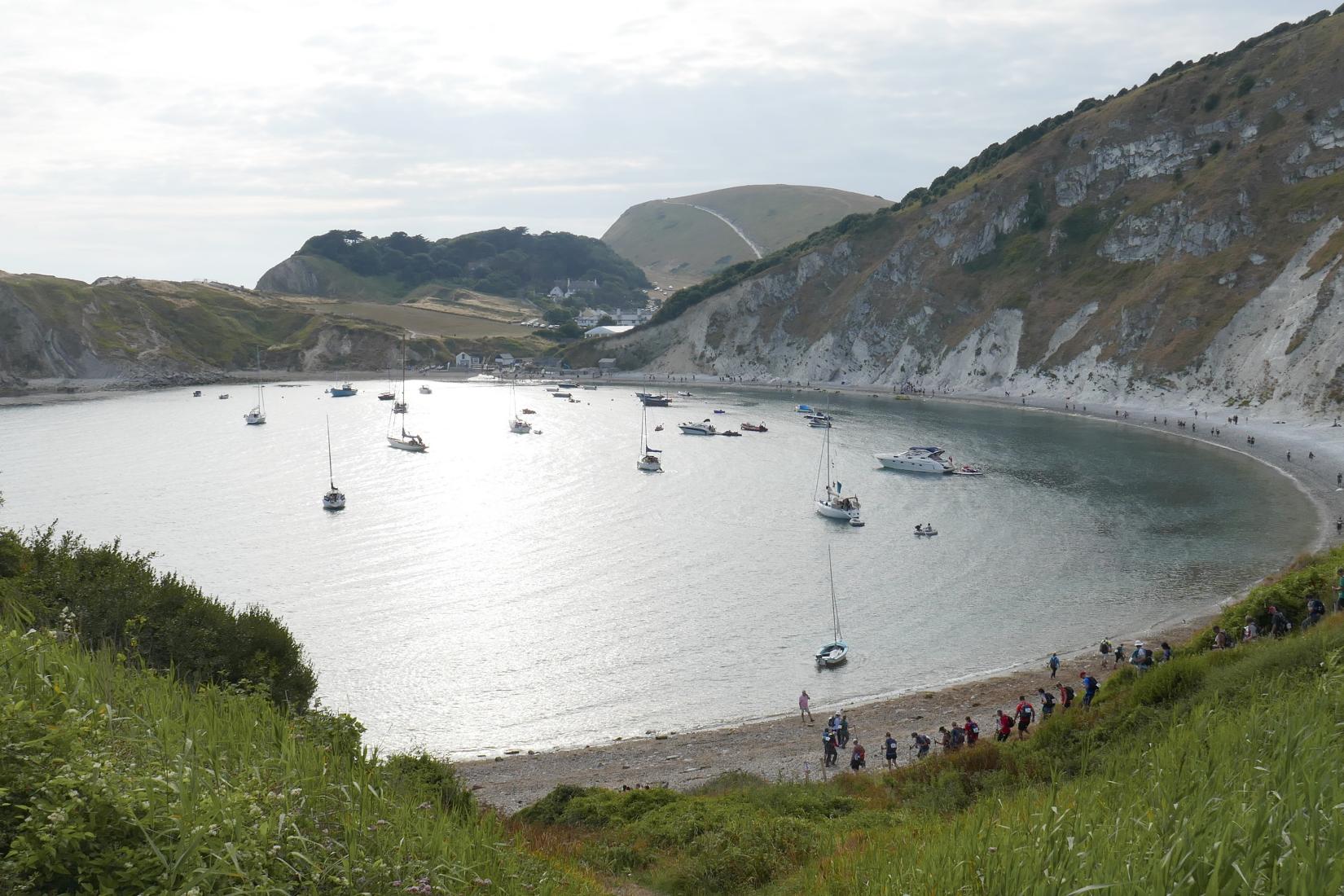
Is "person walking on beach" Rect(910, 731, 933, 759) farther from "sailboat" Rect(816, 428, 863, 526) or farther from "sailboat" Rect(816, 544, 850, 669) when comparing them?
"sailboat" Rect(816, 428, 863, 526)

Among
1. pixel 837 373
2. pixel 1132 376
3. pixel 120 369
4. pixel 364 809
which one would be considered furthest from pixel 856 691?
pixel 120 369

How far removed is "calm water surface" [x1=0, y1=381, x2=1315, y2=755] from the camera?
139 ft

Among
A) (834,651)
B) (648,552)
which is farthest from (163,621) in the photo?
(648,552)

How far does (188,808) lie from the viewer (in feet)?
27.0

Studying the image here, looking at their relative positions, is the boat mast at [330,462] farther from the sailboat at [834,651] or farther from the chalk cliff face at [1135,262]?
the chalk cliff face at [1135,262]

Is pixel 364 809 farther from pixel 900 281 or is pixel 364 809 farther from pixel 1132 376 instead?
pixel 900 281

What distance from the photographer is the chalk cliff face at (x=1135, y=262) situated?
11775 centimetres

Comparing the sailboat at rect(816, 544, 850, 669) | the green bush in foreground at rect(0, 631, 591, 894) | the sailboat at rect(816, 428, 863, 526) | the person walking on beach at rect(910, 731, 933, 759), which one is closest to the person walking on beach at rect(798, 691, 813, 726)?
the sailboat at rect(816, 544, 850, 669)

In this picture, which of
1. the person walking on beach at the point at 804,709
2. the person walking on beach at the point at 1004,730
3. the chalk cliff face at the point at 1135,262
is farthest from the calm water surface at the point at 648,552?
the chalk cliff face at the point at 1135,262

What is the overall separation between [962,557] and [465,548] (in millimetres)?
34408

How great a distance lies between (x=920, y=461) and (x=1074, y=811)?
8751cm

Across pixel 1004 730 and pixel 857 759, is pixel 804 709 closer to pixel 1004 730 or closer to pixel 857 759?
pixel 857 759

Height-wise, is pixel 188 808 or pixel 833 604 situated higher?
pixel 188 808

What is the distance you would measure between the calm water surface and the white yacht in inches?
80.4
